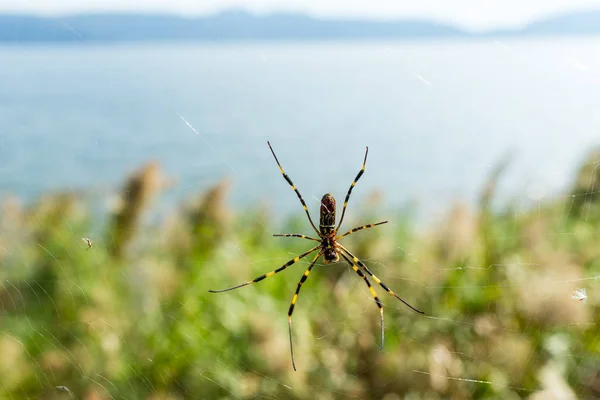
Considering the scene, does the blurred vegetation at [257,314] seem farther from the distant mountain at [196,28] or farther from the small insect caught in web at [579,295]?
the distant mountain at [196,28]

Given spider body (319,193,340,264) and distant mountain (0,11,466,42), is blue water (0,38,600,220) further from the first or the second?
spider body (319,193,340,264)

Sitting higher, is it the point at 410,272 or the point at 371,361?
the point at 410,272

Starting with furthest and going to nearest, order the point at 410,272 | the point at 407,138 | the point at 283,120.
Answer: the point at 283,120
the point at 407,138
the point at 410,272

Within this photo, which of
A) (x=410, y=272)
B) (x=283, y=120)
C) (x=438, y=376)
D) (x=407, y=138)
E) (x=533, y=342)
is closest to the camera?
(x=438, y=376)

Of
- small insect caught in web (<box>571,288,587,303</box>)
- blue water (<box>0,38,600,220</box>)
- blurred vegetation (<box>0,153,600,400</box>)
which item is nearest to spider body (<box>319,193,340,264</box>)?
blurred vegetation (<box>0,153,600,400</box>)

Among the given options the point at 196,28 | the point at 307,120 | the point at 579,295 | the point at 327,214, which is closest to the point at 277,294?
the point at 327,214

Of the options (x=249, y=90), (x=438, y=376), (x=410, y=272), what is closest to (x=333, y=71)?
(x=249, y=90)

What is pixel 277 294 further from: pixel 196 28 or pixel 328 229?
pixel 196 28

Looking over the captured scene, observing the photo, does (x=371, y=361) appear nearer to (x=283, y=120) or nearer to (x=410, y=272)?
(x=410, y=272)
